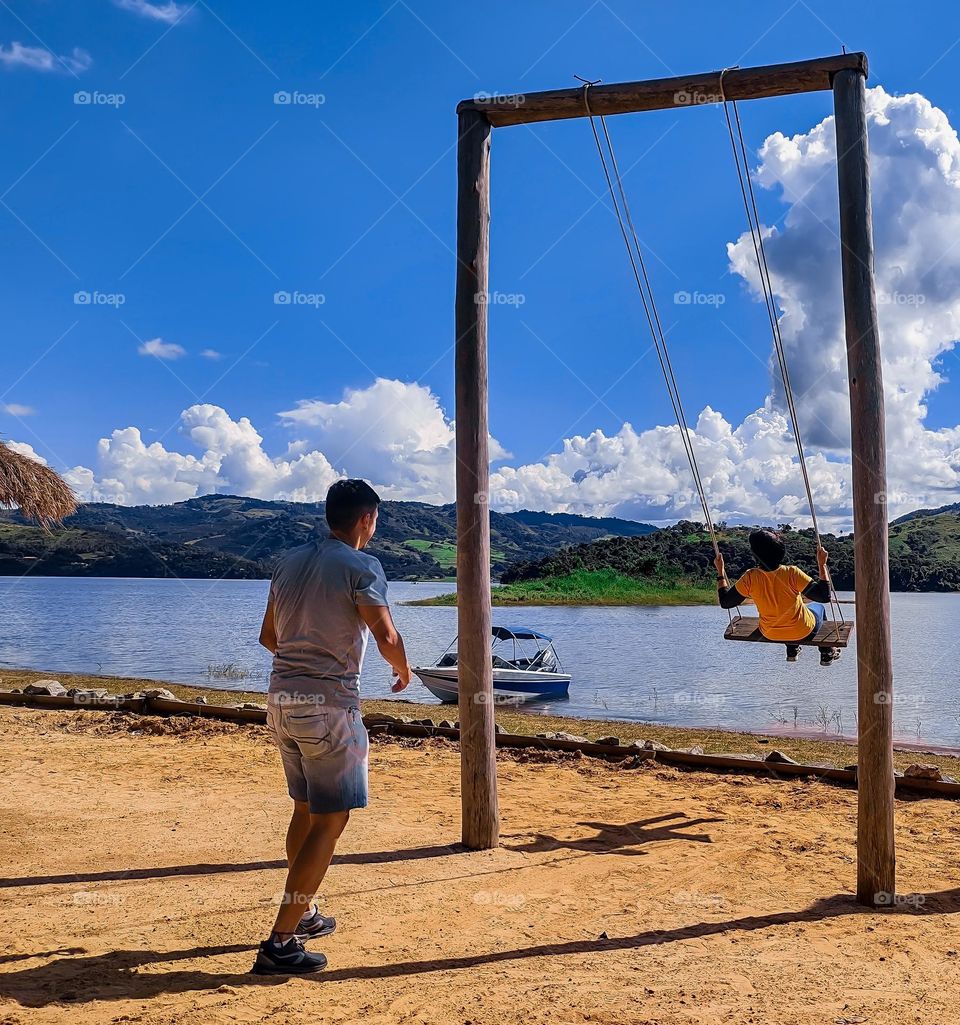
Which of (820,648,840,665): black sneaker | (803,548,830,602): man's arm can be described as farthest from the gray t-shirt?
(820,648,840,665): black sneaker

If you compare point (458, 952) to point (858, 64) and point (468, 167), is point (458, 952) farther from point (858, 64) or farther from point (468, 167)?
point (858, 64)

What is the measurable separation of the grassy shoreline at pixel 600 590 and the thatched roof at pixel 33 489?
67214 mm

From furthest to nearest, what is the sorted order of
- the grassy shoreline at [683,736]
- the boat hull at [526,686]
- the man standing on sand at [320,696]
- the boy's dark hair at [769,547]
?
the boat hull at [526,686]
the grassy shoreline at [683,736]
the boy's dark hair at [769,547]
the man standing on sand at [320,696]

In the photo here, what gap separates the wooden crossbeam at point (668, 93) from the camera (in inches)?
237

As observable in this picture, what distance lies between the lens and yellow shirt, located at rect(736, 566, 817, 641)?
789 cm

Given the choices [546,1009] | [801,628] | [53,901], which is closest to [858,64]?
[801,628]

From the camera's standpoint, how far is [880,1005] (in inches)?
156

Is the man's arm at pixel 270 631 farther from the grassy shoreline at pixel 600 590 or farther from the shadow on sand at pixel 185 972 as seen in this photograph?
the grassy shoreline at pixel 600 590

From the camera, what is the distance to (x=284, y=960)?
3961 millimetres

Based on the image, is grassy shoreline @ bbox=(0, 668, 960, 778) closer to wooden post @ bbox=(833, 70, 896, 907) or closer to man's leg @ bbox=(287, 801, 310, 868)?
wooden post @ bbox=(833, 70, 896, 907)

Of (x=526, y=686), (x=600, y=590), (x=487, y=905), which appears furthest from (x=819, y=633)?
(x=600, y=590)

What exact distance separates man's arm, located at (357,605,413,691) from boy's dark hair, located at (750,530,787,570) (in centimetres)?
490

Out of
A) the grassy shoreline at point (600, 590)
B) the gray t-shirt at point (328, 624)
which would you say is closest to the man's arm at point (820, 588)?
the gray t-shirt at point (328, 624)

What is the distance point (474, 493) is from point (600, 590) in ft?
258
